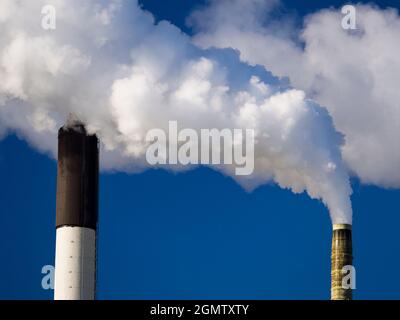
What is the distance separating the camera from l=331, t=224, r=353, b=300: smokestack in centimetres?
5484

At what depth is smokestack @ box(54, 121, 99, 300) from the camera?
54875 mm

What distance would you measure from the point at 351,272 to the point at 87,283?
14.6 metres

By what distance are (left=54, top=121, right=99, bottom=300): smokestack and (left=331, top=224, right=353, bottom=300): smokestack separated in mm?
13388

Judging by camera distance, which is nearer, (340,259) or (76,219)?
(76,219)

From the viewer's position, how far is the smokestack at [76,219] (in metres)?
54.9

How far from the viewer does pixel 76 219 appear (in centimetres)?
5491

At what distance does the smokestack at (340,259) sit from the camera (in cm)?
5484

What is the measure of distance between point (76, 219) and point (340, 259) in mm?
14742

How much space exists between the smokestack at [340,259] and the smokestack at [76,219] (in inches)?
527
